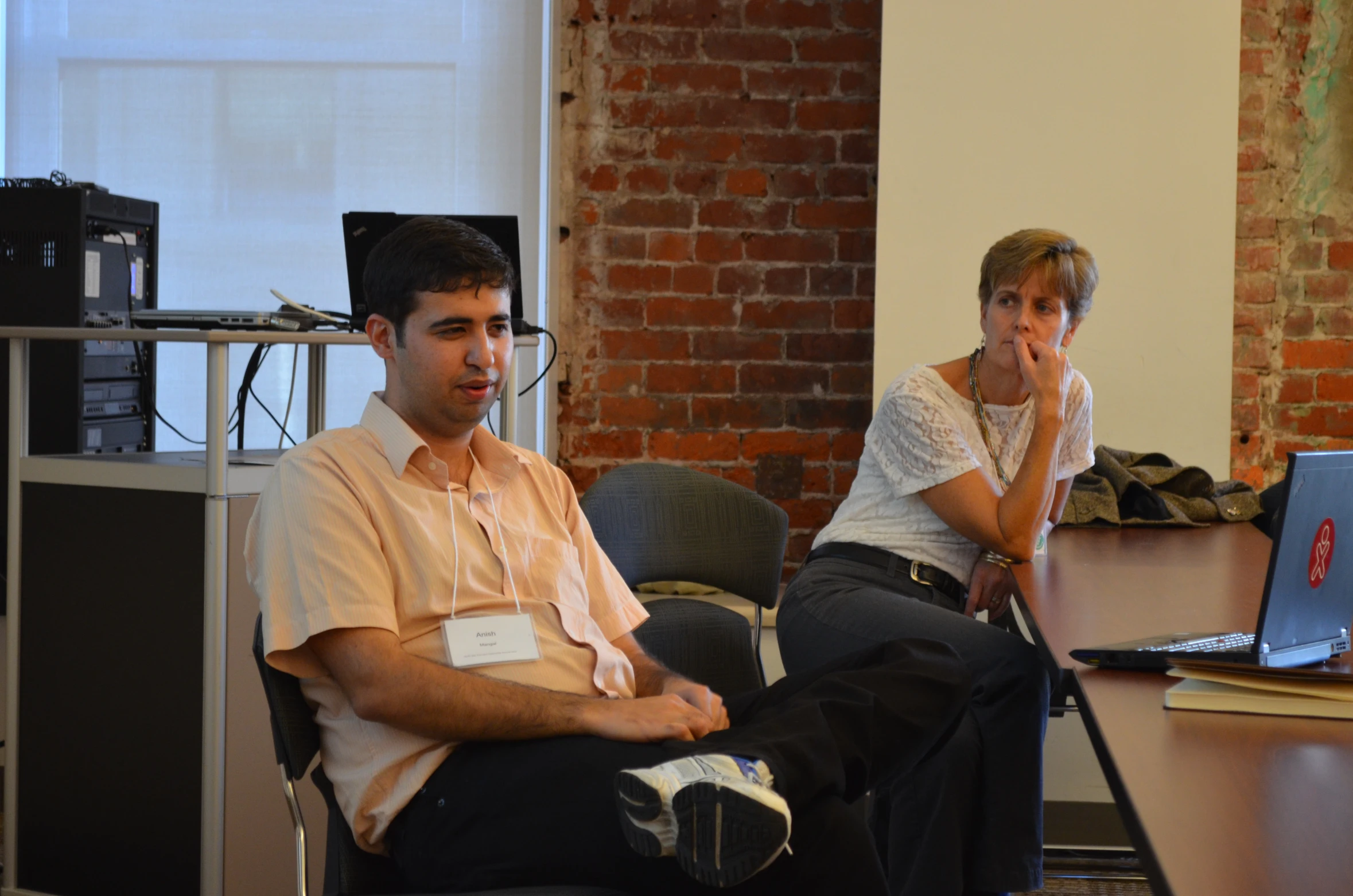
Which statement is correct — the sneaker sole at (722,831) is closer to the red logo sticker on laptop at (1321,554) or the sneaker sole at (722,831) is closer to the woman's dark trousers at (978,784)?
the red logo sticker on laptop at (1321,554)

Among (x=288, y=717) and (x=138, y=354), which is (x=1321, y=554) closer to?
(x=288, y=717)

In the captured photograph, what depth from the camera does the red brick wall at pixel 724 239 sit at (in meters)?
3.36

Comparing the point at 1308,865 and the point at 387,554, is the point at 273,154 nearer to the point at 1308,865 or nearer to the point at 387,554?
the point at 387,554

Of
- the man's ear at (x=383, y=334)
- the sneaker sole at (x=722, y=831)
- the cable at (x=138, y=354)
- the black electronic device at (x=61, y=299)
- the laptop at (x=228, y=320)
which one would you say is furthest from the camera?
the cable at (x=138, y=354)

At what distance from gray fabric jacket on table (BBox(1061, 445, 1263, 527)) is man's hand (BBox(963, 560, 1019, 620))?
33cm

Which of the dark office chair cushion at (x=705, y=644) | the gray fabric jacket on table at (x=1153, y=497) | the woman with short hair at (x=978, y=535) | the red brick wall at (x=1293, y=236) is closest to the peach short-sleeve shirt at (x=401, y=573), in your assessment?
the dark office chair cushion at (x=705, y=644)

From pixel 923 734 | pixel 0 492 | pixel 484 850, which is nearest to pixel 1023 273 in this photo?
pixel 923 734

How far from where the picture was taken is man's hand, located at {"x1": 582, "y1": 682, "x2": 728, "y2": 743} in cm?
147

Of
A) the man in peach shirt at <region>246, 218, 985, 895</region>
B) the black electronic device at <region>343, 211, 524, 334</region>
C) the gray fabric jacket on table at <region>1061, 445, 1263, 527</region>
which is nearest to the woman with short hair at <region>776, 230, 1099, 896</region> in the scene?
the gray fabric jacket on table at <region>1061, 445, 1263, 527</region>

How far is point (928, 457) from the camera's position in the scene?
226 centimetres

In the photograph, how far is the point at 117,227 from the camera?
2.92m

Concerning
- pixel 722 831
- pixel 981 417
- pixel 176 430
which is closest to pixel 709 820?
pixel 722 831

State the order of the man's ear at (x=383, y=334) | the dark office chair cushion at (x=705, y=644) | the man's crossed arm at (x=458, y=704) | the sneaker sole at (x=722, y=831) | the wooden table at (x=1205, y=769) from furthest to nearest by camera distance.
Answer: the dark office chair cushion at (x=705, y=644) < the man's ear at (x=383, y=334) < the man's crossed arm at (x=458, y=704) < the sneaker sole at (x=722, y=831) < the wooden table at (x=1205, y=769)

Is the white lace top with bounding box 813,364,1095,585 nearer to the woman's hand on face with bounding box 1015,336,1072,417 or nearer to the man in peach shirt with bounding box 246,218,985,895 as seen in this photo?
the woman's hand on face with bounding box 1015,336,1072,417
